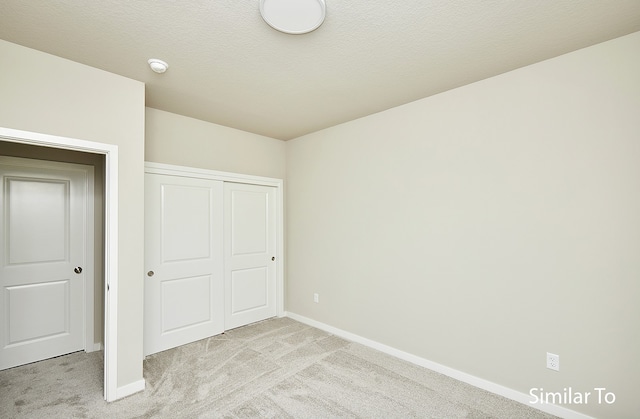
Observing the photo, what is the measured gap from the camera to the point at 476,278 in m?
2.55

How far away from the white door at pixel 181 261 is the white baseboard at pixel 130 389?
2.32 ft

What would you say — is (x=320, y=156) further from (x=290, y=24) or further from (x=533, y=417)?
(x=533, y=417)

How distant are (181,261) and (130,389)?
51.3 inches

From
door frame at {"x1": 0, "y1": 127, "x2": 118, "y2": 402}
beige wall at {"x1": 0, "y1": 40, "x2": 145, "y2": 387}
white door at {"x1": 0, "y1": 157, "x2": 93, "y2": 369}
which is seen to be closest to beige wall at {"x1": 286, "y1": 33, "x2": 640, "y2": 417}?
beige wall at {"x1": 0, "y1": 40, "x2": 145, "y2": 387}

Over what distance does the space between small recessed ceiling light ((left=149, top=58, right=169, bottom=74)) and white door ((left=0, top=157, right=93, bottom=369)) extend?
168 cm

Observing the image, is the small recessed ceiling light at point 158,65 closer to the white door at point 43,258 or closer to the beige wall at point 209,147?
the beige wall at point 209,147

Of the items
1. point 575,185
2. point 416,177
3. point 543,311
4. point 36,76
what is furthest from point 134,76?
point 543,311

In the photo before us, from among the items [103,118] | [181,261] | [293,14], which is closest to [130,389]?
[181,261]

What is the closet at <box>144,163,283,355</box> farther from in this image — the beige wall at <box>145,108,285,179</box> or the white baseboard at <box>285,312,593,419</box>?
the white baseboard at <box>285,312,593,419</box>

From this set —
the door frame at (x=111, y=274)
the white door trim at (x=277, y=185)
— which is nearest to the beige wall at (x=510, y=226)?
the white door trim at (x=277, y=185)

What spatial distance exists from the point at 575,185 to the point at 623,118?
0.49 metres

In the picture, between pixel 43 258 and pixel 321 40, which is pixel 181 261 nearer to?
pixel 43 258

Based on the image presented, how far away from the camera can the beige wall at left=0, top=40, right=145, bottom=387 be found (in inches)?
79.3

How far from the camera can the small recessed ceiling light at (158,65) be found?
2227 millimetres
